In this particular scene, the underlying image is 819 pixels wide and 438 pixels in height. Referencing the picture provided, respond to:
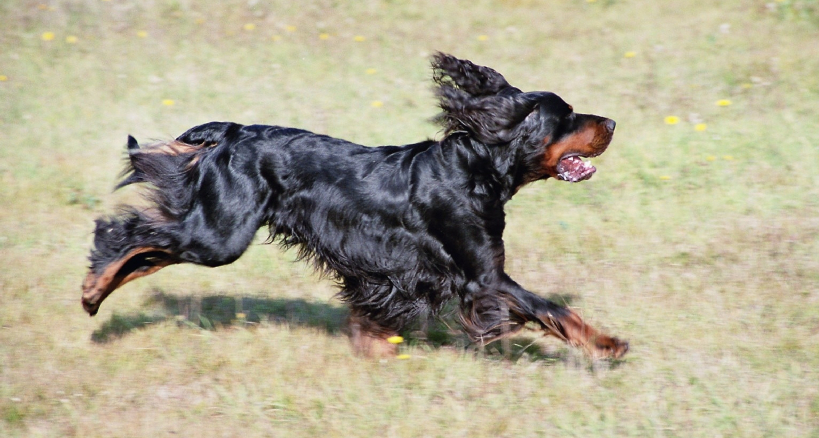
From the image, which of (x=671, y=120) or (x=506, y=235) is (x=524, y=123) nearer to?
(x=506, y=235)

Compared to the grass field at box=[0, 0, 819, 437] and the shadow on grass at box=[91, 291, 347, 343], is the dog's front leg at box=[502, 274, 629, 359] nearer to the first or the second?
the grass field at box=[0, 0, 819, 437]

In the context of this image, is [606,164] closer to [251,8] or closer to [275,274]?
[275,274]

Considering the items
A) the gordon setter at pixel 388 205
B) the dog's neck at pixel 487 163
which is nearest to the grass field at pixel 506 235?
the gordon setter at pixel 388 205

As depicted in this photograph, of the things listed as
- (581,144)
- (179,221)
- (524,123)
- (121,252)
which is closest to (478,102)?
(524,123)

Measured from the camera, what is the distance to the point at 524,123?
429 centimetres

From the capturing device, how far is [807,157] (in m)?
7.04

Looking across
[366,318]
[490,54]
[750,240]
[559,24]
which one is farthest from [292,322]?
[559,24]

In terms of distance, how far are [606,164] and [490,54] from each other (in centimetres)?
292

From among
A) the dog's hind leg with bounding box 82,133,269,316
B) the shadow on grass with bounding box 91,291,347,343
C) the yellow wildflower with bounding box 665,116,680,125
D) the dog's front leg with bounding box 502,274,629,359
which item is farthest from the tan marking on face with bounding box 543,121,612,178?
the yellow wildflower with bounding box 665,116,680,125

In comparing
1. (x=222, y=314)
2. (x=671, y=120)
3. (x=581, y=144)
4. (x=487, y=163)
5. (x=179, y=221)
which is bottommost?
(x=222, y=314)

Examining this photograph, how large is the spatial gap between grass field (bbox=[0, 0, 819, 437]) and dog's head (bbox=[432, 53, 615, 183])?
3.39 feet

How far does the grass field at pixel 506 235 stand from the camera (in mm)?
3969

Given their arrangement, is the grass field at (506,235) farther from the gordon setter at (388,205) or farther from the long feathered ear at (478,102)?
the long feathered ear at (478,102)

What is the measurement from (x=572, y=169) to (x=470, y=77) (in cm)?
71
